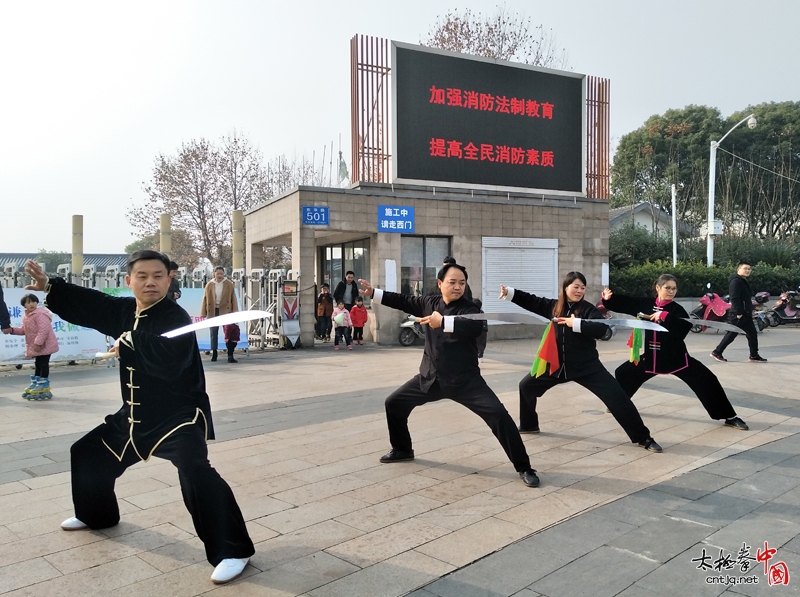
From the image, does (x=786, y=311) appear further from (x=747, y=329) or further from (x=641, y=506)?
(x=641, y=506)

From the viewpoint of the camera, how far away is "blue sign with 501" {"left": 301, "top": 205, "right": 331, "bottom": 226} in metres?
14.7

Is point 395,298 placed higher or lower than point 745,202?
lower

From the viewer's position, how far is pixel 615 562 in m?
3.53

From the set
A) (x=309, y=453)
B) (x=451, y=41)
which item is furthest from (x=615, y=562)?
(x=451, y=41)

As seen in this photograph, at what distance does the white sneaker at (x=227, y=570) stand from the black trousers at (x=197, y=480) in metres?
0.02

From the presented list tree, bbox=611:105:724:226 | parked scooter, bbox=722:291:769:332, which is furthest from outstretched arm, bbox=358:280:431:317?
tree, bbox=611:105:724:226

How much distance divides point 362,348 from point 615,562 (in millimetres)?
11662

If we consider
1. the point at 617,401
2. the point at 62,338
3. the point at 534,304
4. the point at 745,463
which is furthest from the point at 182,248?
the point at 745,463

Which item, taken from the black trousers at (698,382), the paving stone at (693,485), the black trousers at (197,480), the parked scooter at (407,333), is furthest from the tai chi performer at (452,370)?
the parked scooter at (407,333)

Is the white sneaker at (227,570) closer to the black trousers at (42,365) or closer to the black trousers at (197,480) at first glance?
the black trousers at (197,480)

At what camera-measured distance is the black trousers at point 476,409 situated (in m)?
4.91

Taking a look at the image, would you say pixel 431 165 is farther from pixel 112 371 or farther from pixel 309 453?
pixel 309 453

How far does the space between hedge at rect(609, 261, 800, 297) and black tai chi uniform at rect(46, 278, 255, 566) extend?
62.6 ft

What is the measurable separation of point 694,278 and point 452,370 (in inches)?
782
